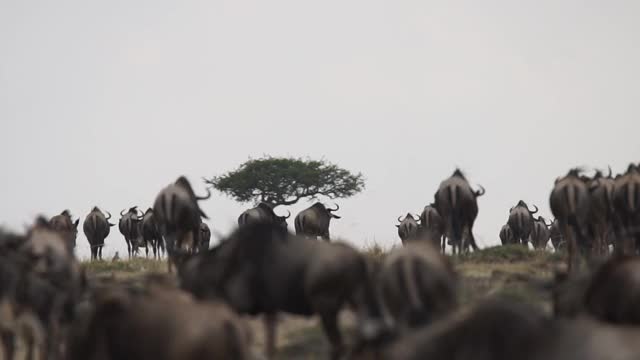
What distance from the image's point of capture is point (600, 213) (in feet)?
65.4

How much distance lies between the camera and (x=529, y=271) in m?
18.9

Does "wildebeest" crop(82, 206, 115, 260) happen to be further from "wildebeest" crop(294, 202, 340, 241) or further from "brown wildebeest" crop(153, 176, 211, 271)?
"brown wildebeest" crop(153, 176, 211, 271)

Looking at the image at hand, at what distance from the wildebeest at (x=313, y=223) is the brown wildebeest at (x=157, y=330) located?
22.4 meters

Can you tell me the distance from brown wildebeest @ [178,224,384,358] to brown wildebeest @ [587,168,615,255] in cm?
1058

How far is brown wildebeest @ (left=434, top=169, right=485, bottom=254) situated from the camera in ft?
72.0

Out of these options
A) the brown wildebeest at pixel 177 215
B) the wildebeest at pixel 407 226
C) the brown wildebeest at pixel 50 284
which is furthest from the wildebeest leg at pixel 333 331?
the wildebeest at pixel 407 226

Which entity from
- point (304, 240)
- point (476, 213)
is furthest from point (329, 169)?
point (304, 240)

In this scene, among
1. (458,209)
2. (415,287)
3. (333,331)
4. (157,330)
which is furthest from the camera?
(458,209)

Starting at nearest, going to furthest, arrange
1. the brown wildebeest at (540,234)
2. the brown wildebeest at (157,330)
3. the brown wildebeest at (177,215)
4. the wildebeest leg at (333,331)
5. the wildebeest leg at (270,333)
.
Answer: the brown wildebeest at (157,330), the wildebeest leg at (333,331), the wildebeest leg at (270,333), the brown wildebeest at (177,215), the brown wildebeest at (540,234)

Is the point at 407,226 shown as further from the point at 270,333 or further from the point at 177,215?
the point at 270,333

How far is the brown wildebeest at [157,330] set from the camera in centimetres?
736

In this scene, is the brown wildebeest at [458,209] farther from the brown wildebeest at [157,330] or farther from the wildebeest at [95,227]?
the wildebeest at [95,227]

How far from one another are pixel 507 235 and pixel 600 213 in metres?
20.8

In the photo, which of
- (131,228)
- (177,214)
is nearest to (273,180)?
(131,228)
